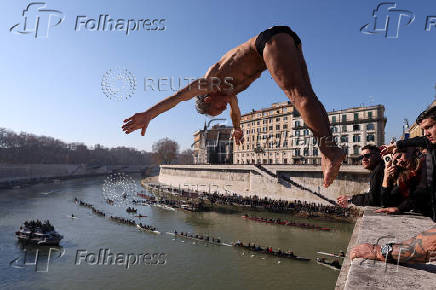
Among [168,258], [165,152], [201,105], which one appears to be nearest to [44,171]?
[165,152]

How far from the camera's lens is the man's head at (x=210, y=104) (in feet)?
8.30

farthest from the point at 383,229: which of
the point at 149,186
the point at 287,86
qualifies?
the point at 149,186

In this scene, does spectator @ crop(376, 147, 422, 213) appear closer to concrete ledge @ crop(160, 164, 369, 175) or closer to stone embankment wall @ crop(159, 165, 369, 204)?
concrete ledge @ crop(160, 164, 369, 175)

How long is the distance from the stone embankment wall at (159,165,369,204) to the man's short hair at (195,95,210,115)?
26.2m

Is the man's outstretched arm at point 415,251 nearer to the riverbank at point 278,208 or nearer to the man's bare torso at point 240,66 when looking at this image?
the man's bare torso at point 240,66

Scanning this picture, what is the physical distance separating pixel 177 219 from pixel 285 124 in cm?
2078

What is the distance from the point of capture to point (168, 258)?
65.2ft

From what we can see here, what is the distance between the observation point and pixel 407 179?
10.6 ft

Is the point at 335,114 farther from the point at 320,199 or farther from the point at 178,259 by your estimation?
the point at 178,259

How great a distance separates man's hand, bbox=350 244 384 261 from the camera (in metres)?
1.96

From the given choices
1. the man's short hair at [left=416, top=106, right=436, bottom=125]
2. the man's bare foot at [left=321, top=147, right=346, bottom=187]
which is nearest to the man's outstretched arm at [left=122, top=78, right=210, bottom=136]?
the man's bare foot at [left=321, top=147, right=346, bottom=187]

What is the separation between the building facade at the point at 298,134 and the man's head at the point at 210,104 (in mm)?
26985

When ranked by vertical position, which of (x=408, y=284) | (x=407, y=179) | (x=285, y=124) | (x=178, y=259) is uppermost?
(x=285, y=124)

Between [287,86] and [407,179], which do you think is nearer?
[287,86]
